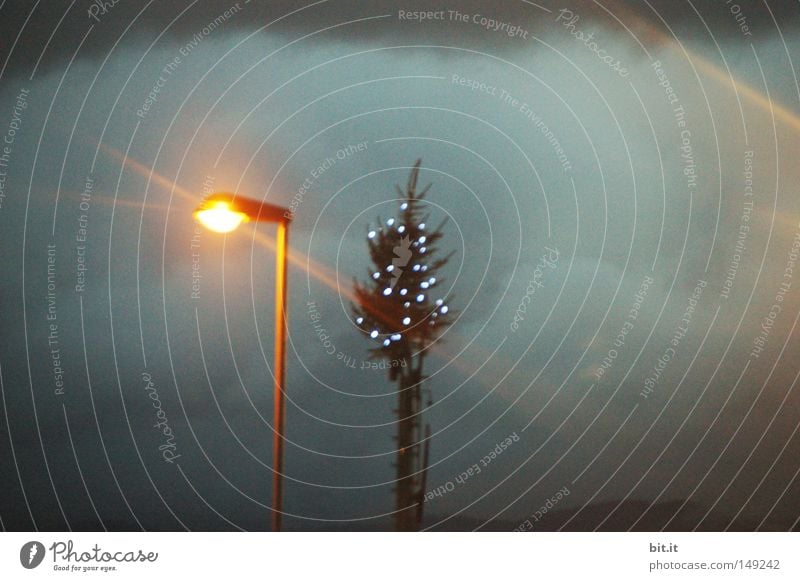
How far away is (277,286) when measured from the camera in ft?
7.55

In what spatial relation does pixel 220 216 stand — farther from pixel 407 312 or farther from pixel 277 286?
pixel 407 312

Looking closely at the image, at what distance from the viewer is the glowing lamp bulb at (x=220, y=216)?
7.29 feet
